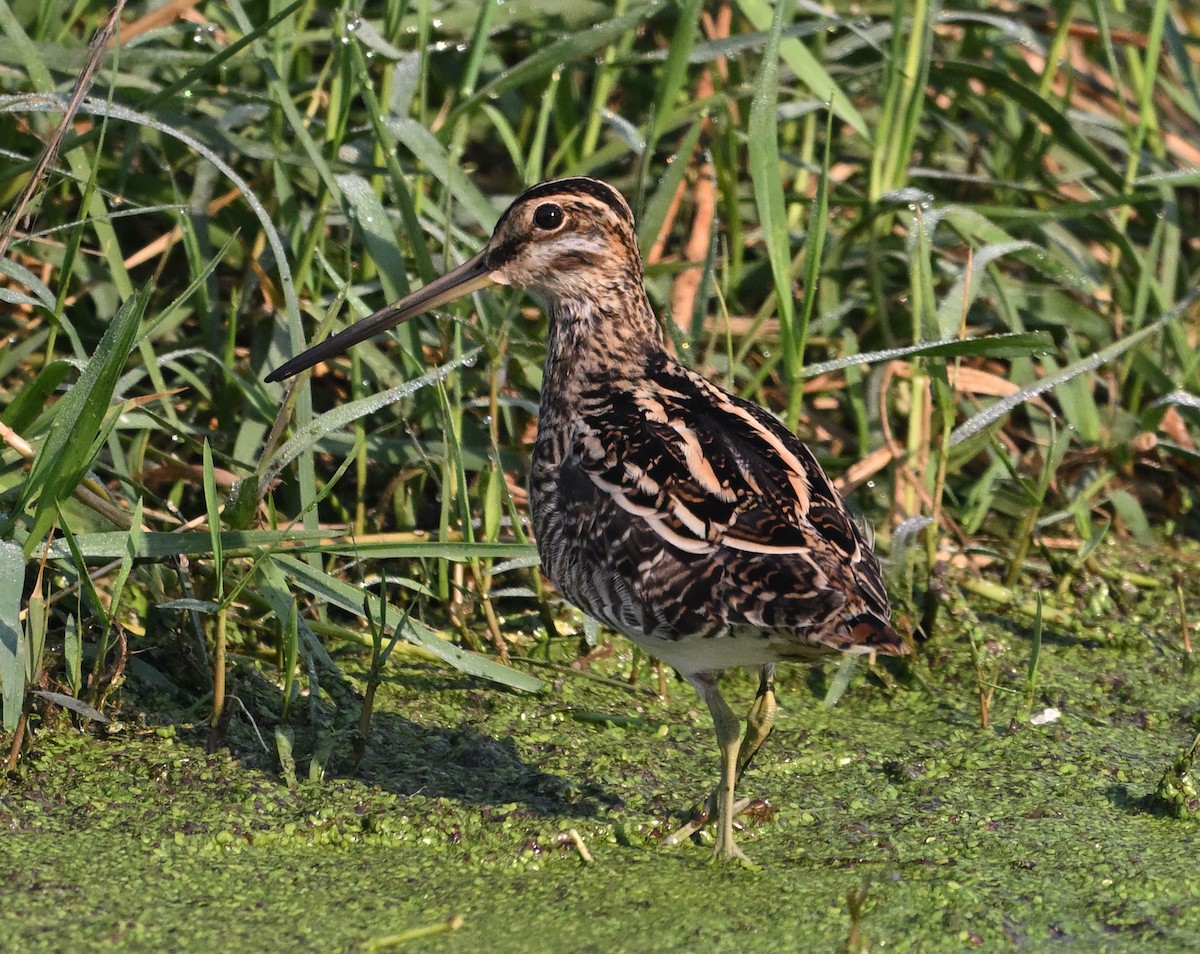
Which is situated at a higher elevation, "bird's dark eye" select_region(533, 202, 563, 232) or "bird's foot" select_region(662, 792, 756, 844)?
"bird's dark eye" select_region(533, 202, 563, 232)

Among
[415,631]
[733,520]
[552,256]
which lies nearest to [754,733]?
[733,520]

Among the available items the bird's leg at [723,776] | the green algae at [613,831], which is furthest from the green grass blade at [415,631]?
the bird's leg at [723,776]

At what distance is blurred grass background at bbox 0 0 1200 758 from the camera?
3.64 metres

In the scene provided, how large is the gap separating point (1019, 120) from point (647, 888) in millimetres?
3301

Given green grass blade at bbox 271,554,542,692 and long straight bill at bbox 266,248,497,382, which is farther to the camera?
long straight bill at bbox 266,248,497,382

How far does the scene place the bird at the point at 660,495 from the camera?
310 cm

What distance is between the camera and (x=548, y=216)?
391cm

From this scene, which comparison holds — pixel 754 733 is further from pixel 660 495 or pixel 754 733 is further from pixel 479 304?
pixel 479 304

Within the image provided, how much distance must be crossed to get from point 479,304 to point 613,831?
1.55 metres

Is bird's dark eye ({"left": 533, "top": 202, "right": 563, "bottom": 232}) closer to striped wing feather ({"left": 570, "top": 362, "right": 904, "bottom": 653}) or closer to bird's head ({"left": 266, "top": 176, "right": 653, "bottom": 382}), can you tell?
bird's head ({"left": 266, "top": 176, "right": 653, "bottom": 382})

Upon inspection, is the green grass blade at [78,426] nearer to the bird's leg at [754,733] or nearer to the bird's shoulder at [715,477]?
the bird's shoulder at [715,477]

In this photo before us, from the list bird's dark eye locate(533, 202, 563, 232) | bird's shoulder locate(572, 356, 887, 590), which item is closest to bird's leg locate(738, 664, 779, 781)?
bird's shoulder locate(572, 356, 887, 590)

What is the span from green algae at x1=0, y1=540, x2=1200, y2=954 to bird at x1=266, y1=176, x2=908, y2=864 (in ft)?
0.74

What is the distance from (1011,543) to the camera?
4750 mm
